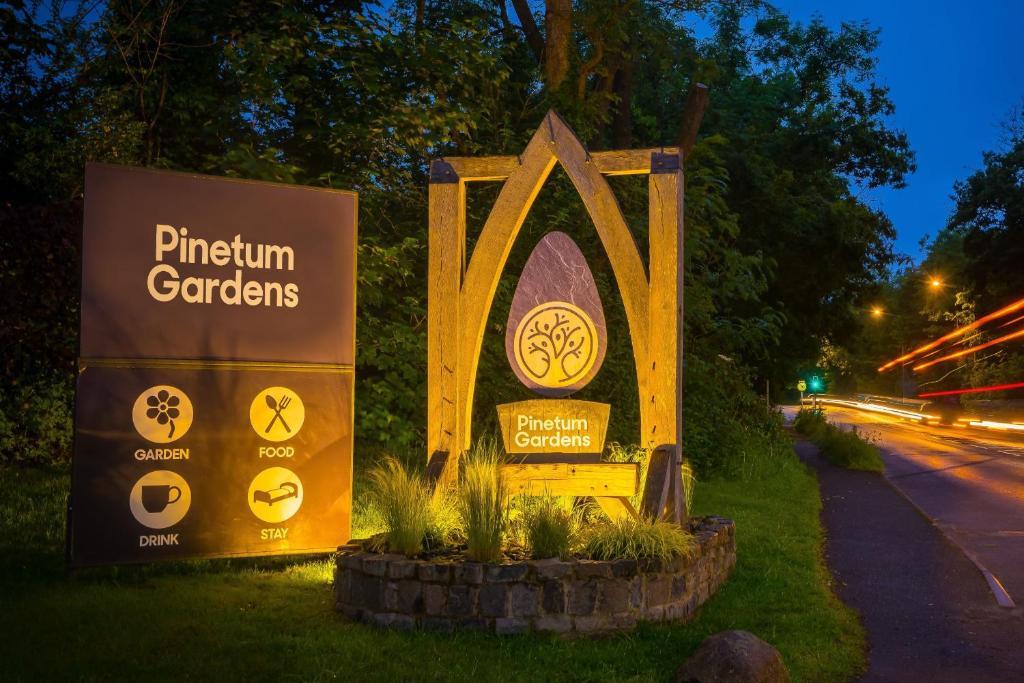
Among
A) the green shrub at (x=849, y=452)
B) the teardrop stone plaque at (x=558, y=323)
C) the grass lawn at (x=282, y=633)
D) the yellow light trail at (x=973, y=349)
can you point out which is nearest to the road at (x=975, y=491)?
the green shrub at (x=849, y=452)

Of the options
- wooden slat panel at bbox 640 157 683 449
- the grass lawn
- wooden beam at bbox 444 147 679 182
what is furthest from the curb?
wooden beam at bbox 444 147 679 182

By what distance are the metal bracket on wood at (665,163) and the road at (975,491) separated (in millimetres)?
4917

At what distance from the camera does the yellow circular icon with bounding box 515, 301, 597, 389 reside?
978 cm

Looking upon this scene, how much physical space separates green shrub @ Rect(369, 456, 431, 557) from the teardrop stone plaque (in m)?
1.86

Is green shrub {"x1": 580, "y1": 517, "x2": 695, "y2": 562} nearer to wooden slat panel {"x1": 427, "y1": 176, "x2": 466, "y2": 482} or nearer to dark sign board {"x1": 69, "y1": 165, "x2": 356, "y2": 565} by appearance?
wooden slat panel {"x1": 427, "y1": 176, "x2": 466, "y2": 482}

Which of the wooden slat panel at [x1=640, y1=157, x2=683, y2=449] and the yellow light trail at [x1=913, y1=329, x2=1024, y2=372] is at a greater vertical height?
the yellow light trail at [x1=913, y1=329, x2=1024, y2=372]

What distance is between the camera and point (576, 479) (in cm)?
929

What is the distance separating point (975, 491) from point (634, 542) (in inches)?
581

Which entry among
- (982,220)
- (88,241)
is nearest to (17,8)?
(88,241)

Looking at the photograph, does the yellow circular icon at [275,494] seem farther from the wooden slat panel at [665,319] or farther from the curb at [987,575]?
the curb at [987,575]

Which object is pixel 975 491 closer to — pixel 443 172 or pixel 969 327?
pixel 443 172

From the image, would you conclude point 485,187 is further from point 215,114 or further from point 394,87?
point 215,114

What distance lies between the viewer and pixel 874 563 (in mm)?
11531

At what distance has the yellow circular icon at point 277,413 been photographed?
9.15 meters
